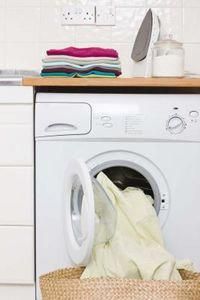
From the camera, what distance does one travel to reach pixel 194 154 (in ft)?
5.60

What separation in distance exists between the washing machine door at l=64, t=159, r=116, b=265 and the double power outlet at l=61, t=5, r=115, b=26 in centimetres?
109

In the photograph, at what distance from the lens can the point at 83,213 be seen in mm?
1490

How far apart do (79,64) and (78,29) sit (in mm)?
704

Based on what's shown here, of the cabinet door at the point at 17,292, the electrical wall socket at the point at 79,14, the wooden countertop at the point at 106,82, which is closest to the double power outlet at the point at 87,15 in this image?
the electrical wall socket at the point at 79,14

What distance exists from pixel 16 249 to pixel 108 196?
0.42 meters

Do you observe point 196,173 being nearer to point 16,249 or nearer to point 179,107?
point 179,107

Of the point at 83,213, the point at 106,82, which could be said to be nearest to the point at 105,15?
the point at 106,82

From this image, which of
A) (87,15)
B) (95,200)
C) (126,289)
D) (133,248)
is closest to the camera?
(126,289)

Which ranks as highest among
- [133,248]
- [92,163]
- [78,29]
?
[78,29]

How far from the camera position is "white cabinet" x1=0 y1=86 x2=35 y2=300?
1.72 m

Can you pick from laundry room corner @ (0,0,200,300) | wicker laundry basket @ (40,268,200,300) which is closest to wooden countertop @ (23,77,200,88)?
laundry room corner @ (0,0,200,300)

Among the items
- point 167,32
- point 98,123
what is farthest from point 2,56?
point 98,123

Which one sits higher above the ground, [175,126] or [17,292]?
[175,126]

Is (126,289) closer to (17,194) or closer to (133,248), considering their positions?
(133,248)
